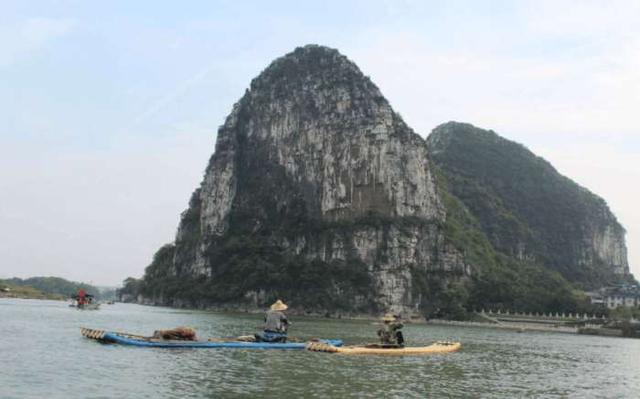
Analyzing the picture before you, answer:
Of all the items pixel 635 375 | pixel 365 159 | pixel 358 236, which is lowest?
pixel 635 375

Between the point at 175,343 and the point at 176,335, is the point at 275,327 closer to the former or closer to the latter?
the point at 176,335

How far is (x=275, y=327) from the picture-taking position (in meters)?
45.7

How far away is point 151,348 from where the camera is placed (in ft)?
134

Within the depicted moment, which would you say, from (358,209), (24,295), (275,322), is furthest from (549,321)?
(24,295)

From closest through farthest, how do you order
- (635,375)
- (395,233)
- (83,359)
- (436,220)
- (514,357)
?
(83,359), (635,375), (514,357), (395,233), (436,220)

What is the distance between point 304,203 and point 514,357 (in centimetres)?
14124

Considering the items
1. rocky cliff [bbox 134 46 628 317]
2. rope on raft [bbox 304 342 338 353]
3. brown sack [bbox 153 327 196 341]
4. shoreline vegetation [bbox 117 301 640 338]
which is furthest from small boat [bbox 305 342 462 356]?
rocky cliff [bbox 134 46 628 317]

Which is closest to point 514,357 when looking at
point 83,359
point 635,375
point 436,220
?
point 635,375

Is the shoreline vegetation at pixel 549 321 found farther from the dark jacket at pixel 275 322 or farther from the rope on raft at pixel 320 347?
the rope on raft at pixel 320 347

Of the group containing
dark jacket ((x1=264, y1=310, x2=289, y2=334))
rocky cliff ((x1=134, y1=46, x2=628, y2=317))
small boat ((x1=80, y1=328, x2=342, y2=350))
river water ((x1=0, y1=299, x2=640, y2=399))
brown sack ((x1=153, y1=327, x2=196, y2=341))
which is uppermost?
rocky cliff ((x1=134, y1=46, x2=628, y2=317))

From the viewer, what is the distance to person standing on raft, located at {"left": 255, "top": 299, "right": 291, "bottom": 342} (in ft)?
148

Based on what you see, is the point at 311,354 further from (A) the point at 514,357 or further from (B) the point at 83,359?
(A) the point at 514,357

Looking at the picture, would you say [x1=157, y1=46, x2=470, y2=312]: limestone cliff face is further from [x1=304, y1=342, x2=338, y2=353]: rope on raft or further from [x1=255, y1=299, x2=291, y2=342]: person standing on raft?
[x1=304, y1=342, x2=338, y2=353]: rope on raft

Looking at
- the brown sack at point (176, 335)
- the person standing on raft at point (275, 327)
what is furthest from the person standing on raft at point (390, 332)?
the brown sack at point (176, 335)
